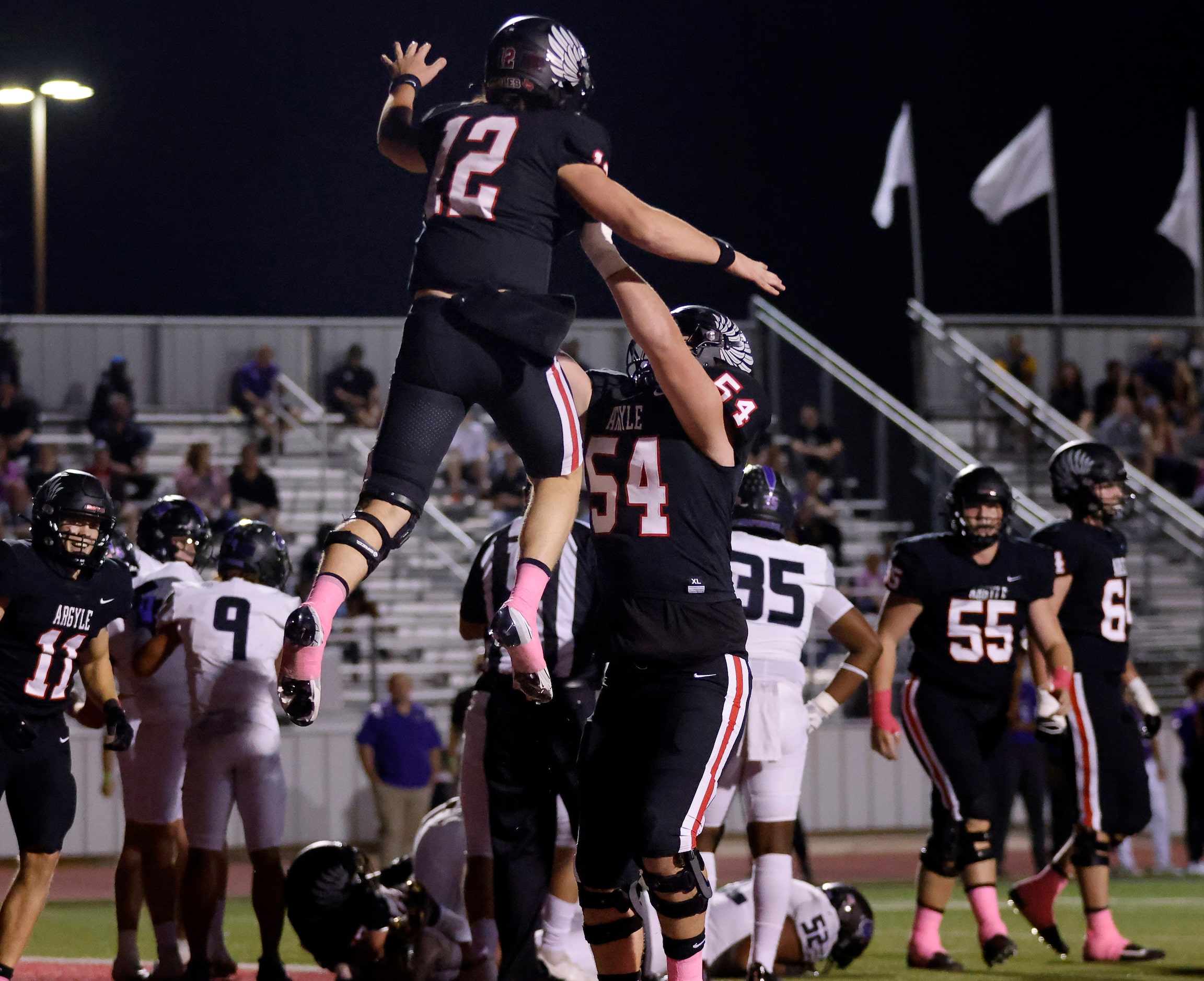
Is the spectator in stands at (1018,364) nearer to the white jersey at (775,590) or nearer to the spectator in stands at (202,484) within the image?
the spectator in stands at (202,484)

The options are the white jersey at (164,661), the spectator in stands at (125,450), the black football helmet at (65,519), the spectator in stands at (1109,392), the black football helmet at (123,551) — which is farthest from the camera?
the spectator in stands at (1109,392)

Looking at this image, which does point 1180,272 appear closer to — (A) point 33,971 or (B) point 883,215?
(B) point 883,215

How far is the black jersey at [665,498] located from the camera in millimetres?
4996

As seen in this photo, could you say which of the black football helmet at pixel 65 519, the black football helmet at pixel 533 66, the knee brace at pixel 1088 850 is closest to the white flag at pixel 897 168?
the knee brace at pixel 1088 850

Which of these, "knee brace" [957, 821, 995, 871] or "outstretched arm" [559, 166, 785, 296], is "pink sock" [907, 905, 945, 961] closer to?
"knee brace" [957, 821, 995, 871]

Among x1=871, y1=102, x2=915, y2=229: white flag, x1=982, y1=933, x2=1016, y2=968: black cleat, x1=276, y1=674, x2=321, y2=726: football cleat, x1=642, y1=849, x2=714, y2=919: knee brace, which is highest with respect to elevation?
x1=871, y1=102, x2=915, y2=229: white flag

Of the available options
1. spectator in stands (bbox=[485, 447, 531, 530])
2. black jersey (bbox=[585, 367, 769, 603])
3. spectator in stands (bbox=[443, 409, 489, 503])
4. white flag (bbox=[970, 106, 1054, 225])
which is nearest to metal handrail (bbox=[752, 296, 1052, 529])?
white flag (bbox=[970, 106, 1054, 225])

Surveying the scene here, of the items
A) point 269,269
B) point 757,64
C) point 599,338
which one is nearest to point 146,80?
point 269,269

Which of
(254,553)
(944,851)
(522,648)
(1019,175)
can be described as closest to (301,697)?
(522,648)

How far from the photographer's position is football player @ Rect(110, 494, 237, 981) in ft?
24.1

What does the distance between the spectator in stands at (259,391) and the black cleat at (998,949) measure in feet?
37.5

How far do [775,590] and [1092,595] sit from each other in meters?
2.25

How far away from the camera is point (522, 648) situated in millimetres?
4637

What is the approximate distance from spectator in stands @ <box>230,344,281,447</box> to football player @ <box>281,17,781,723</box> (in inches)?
509
